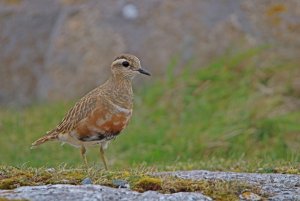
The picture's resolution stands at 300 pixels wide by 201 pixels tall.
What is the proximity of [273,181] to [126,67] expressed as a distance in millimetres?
2024

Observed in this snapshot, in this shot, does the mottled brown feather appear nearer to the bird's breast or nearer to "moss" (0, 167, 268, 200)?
the bird's breast

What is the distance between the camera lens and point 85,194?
530 centimetres

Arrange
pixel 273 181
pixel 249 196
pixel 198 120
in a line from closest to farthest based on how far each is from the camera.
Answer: pixel 249 196 < pixel 273 181 < pixel 198 120

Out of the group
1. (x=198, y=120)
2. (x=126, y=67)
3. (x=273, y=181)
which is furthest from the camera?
(x=198, y=120)

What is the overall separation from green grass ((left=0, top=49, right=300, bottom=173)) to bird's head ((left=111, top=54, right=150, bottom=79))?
9.64 ft

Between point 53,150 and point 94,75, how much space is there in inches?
87.7

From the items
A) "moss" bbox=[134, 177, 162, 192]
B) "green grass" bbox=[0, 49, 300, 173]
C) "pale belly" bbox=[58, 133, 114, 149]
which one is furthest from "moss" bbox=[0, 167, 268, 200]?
"green grass" bbox=[0, 49, 300, 173]

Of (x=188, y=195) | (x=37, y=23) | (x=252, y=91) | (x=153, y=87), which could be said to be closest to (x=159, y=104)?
(x=153, y=87)

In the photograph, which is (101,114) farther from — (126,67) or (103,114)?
(126,67)

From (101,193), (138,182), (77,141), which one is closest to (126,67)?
(77,141)

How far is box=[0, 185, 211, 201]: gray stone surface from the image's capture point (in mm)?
5246

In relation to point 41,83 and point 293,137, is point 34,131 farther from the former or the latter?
point 293,137

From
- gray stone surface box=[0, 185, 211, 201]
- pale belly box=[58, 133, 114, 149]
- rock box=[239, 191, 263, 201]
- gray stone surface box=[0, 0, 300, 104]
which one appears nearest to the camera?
gray stone surface box=[0, 185, 211, 201]

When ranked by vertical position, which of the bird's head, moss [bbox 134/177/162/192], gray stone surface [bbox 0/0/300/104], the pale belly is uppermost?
gray stone surface [bbox 0/0/300/104]
